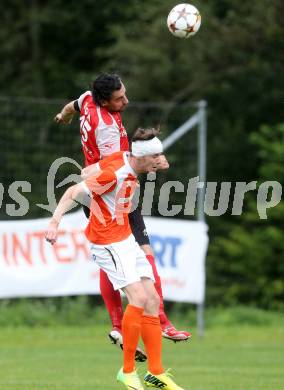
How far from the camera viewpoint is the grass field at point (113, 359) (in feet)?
28.2

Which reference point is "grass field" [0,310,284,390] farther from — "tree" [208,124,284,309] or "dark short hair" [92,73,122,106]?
"tree" [208,124,284,309]

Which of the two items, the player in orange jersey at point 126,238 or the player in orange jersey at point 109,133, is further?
the player in orange jersey at point 109,133

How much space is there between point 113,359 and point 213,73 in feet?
40.2

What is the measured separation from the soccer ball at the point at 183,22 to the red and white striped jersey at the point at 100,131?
3.02 feet

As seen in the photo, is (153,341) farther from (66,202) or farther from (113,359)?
(113,359)

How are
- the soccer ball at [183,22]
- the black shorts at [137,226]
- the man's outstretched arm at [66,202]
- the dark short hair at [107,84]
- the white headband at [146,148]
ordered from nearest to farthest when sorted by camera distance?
the man's outstretched arm at [66,202] < the white headband at [146,148] < the dark short hair at [107,84] < the black shorts at [137,226] < the soccer ball at [183,22]

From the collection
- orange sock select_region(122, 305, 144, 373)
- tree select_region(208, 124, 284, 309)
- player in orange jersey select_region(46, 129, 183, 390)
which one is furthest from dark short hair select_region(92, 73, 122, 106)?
tree select_region(208, 124, 284, 309)

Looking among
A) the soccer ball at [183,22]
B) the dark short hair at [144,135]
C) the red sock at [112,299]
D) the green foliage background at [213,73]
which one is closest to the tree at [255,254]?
the green foliage background at [213,73]

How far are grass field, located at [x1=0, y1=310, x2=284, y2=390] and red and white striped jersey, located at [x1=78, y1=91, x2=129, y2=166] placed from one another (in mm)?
1859

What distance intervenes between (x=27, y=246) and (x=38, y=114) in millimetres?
1991

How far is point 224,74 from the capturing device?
2209 centimetres

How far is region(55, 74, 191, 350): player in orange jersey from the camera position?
7.54 metres

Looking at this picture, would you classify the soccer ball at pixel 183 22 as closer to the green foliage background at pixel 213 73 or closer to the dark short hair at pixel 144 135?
the dark short hair at pixel 144 135

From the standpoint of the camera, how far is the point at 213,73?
22.2m
